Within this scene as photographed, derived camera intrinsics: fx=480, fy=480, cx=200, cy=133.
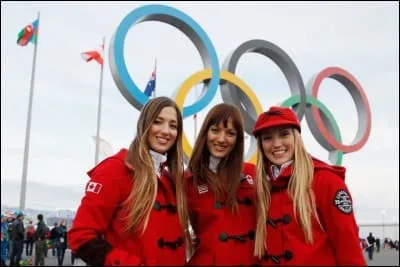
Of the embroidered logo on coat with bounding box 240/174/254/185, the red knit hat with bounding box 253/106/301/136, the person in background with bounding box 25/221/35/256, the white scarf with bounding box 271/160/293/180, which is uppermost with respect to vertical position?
the red knit hat with bounding box 253/106/301/136

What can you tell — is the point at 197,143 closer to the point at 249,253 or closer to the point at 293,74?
the point at 249,253

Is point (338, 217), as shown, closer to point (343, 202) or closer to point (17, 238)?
point (343, 202)

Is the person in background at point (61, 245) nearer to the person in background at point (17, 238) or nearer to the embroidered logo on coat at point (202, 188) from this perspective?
the person in background at point (17, 238)

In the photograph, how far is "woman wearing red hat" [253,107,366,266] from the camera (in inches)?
107

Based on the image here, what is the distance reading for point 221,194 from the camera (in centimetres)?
308

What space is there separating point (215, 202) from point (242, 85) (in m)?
9.21

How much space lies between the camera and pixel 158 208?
2.73 m

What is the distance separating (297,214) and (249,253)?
0.40m

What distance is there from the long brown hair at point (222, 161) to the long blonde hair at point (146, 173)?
213mm

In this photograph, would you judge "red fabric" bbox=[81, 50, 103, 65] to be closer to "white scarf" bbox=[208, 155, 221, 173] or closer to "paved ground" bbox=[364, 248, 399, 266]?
"paved ground" bbox=[364, 248, 399, 266]

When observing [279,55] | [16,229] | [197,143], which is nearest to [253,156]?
[279,55]

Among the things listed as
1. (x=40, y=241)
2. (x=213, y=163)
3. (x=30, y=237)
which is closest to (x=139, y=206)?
(x=213, y=163)

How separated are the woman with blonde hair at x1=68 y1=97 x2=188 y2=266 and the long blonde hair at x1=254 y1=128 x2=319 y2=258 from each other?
1.49 ft

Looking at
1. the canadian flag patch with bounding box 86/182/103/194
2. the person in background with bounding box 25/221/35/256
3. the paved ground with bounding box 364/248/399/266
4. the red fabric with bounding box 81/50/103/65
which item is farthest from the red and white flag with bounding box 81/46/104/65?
the canadian flag patch with bounding box 86/182/103/194
